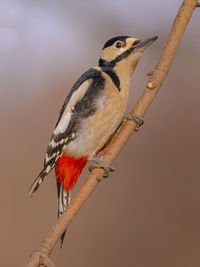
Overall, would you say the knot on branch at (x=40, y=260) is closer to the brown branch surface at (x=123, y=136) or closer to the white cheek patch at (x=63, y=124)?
the brown branch surface at (x=123, y=136)

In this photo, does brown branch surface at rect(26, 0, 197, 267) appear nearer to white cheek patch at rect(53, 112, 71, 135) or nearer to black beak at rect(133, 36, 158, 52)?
black beak at rect(133, 36, 158, 52)

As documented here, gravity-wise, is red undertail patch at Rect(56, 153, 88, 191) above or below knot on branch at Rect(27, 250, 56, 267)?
above

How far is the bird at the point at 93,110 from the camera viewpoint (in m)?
1.22

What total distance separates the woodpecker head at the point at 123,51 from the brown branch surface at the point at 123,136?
167 millimetres

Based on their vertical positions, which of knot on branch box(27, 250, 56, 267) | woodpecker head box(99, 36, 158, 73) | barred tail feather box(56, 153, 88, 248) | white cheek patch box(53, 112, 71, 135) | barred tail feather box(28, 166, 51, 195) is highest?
woodpecker head box(99, 36, 158, 73)

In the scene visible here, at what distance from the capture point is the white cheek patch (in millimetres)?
1236

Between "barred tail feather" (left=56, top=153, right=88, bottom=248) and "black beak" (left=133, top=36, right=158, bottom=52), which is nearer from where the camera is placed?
"black beak" (left=133, top=36, right=158, bottom=52)

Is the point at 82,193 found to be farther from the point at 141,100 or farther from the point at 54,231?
the point at 141,100

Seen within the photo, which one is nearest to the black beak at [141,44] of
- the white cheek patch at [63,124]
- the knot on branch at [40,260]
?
the white cheek patch at [63,124]

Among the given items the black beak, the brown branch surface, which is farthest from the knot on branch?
the black beak

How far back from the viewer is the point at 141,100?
1.02 m

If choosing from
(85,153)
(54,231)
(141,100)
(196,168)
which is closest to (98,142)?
(85,153)

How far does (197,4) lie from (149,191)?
2.66 ft

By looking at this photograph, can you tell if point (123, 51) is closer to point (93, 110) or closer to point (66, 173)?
point (93, 110)
